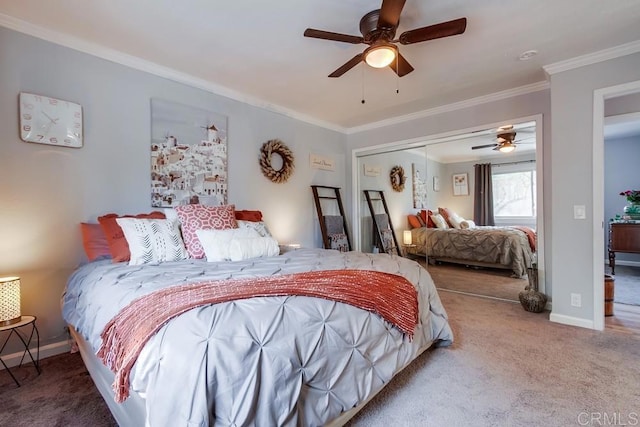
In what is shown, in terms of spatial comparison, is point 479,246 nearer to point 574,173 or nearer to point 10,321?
point 574,173

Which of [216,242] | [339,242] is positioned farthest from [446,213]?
[216,242]

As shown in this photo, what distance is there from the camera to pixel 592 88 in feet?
8.83

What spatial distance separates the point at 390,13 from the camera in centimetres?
179

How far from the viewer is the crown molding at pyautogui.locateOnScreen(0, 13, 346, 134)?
220 centimetres

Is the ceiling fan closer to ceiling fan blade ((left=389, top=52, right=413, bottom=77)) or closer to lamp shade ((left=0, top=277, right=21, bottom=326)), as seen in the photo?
ceiling fan blade ((left=389, top=52, right=413, bottom=77))

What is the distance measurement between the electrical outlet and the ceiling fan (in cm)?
257

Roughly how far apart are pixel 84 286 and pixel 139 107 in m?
1.68

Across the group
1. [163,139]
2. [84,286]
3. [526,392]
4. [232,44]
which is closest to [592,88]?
[526,392]

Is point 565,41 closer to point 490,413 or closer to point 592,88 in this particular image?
point 592,88

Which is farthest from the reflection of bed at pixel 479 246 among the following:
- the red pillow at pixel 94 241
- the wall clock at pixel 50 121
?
the wall clock at pixel 50 121

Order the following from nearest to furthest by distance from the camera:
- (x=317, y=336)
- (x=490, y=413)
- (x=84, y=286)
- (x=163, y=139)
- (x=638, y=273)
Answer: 1. (x=317, y=336)
2. (x=490, y=413)
3. (x=84, y=286)
4. (x=163, y=139)
5. (x=638, y=273)

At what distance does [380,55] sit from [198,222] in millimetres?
1901

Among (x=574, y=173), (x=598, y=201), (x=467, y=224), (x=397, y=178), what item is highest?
(x=397, y=178)

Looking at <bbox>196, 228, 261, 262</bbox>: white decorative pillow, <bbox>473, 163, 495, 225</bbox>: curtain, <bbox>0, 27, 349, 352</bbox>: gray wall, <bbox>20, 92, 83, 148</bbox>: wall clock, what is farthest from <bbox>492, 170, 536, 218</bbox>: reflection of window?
<bbox>20, 92, 83, 148</bbox>: wall clock
